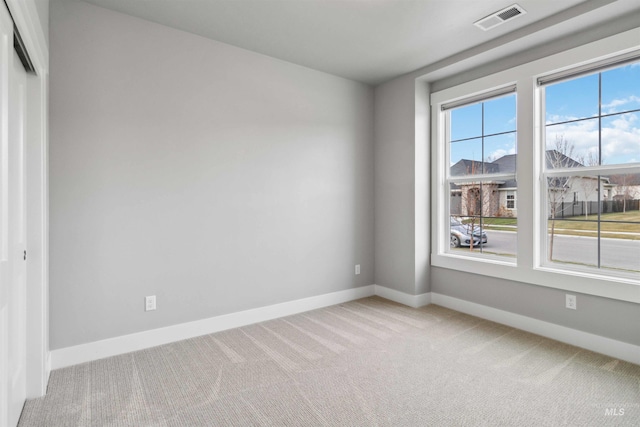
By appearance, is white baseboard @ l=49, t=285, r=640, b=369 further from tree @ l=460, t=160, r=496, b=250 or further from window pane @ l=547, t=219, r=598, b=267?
tree @ l=460, t=160, r=496, b=250

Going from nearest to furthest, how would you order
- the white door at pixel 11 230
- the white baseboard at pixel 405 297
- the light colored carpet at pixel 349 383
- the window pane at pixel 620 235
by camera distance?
the white door at pixel 11 230 < the light colored carpet at pixel 349 383 < the window pane at pixel 620 235 < the white baseboard at pixel 405 297

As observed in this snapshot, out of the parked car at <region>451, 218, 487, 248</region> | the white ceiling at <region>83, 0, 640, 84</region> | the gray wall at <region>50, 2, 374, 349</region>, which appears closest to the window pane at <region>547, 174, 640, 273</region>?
the parked car at <region>451, 218, 487, 248</region>

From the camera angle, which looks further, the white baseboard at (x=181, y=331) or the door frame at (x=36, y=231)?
the white baseboard at (x=181, y=331)

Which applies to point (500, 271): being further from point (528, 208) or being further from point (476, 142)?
point (476, 142)

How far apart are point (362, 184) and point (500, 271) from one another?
177 cm

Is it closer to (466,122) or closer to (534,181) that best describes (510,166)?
(534,181)

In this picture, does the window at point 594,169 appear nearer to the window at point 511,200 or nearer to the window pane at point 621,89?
the window pane at point 621,89

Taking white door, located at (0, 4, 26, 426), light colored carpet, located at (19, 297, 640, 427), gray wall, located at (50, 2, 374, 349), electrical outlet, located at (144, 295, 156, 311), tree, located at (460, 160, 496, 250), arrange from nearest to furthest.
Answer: white door, located at (0, 4, 26, 426) < light colored carpet, located at (19, 297, 640, 427) < gray wall, located at (50, 2, 374, 349) < electrical outlet, located at (144, 295, 156, 311) < tree, located at (460, 160, 496, 250)

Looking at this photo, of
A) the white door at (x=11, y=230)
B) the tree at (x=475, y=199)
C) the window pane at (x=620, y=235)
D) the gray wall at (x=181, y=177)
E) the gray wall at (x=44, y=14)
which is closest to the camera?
the white door at (x=11, y=230)

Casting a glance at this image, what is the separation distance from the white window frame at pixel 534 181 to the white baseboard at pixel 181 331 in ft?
5.13

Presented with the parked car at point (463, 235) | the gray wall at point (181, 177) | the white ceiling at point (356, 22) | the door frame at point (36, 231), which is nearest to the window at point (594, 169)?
the white ceiling at point (356, 22)

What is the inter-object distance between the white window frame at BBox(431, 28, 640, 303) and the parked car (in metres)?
0.16

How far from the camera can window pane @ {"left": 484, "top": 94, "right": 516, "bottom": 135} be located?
3332 mm

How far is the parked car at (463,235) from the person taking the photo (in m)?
3.61
